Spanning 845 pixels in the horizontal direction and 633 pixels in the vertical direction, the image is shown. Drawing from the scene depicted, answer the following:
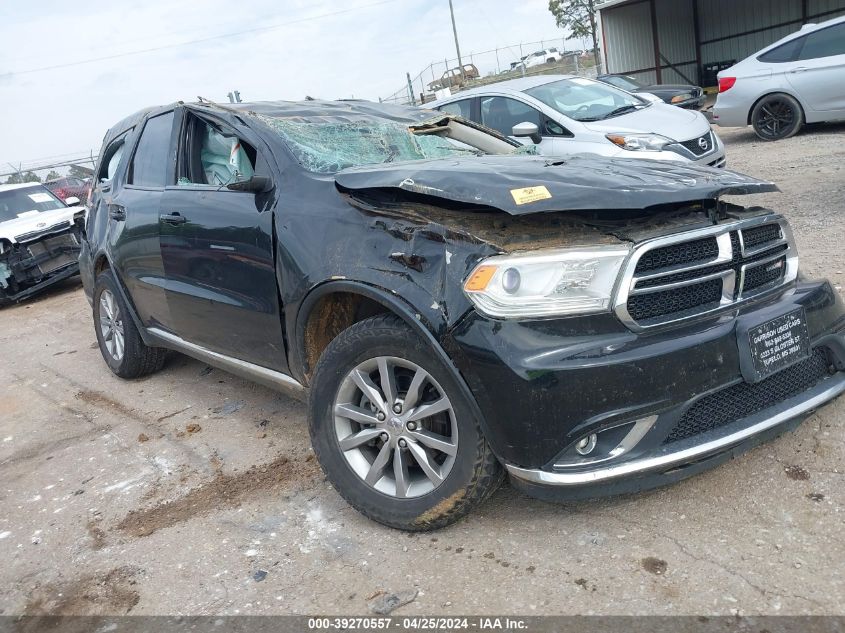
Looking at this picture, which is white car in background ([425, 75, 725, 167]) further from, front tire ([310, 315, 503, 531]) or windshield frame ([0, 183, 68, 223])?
A: windshield frame ([0, 183, 68, 223])

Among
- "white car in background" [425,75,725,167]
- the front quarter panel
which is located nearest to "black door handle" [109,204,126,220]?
the front quarter panel

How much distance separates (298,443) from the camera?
12.5 ft

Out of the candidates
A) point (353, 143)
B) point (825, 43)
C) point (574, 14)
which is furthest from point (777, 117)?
point (574, 14)

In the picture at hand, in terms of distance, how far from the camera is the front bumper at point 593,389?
7.66ft

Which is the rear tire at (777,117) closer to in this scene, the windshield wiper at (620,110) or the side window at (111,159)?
the windshield wiper at (620,110)

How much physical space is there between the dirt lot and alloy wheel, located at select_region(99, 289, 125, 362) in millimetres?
1051

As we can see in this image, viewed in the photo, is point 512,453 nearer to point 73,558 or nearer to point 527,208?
point 527,208

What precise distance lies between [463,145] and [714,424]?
2.27 metres

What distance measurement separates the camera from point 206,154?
4.05 m

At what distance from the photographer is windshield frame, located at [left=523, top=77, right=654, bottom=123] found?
324 inches

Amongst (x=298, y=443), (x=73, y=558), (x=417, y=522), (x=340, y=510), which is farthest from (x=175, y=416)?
(x=417, y=522)

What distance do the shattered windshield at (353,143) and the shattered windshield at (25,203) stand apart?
8007mm

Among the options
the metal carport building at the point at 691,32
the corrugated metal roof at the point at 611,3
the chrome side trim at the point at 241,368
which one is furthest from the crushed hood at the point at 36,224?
the metal carport building at the point at 691,32

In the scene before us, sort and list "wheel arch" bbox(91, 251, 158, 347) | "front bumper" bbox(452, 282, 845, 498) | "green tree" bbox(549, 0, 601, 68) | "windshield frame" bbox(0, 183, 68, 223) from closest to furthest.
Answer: "front bumper" bbox(452, 282, 845, 498) < "wheel arch" bbox(91, 251, 158, 347) < "windshield frame" bbox(0, 183, 68, 223) < "green tree" bbox(549, 0, 601, 68)
